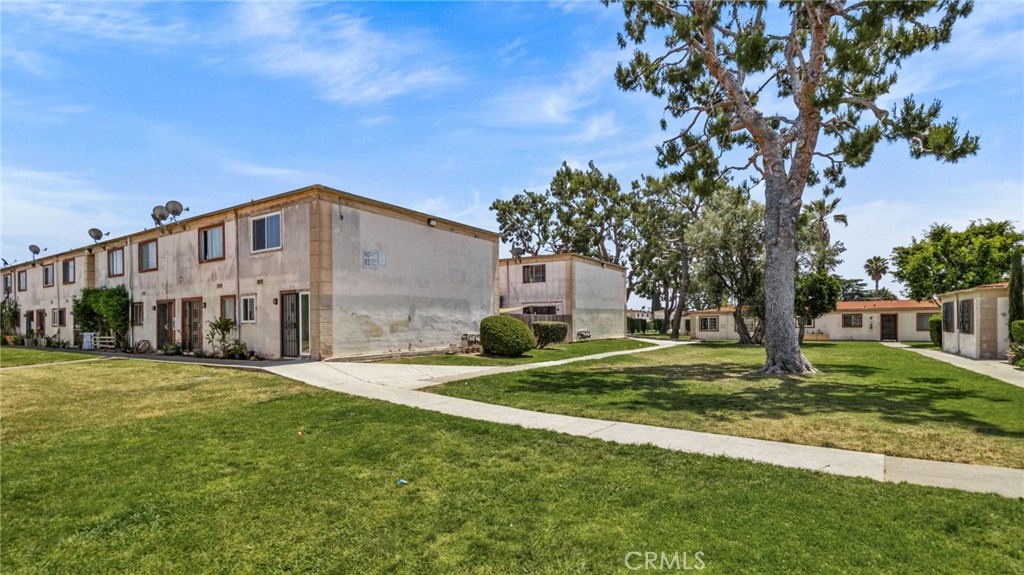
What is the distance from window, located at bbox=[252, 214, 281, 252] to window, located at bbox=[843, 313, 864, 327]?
40.7 metres

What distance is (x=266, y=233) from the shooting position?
1772 centimetres

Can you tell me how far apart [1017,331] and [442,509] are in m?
22.1

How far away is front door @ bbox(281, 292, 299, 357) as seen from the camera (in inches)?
656

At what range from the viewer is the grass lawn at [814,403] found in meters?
6.25

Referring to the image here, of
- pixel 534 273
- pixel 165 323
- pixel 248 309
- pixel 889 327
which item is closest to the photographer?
pixel 248 309

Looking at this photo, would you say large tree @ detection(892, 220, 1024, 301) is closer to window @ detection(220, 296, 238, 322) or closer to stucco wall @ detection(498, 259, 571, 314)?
stucco wall @ detection(498, 259, 571, 314)

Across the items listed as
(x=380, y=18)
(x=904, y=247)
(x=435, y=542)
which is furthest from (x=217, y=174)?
(x=904, y=247)

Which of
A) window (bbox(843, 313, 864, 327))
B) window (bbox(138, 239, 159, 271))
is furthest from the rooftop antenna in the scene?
window (bbox(843, 313, 864, 327))

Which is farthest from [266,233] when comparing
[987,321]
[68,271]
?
[987,321]

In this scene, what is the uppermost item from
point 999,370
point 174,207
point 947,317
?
point 174,207

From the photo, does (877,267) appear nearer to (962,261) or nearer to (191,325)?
(962,261)

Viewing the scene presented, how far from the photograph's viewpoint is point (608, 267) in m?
34.8

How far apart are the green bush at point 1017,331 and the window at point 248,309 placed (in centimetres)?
2664

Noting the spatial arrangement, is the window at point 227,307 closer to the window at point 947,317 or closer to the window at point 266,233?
the window at point 266,233
